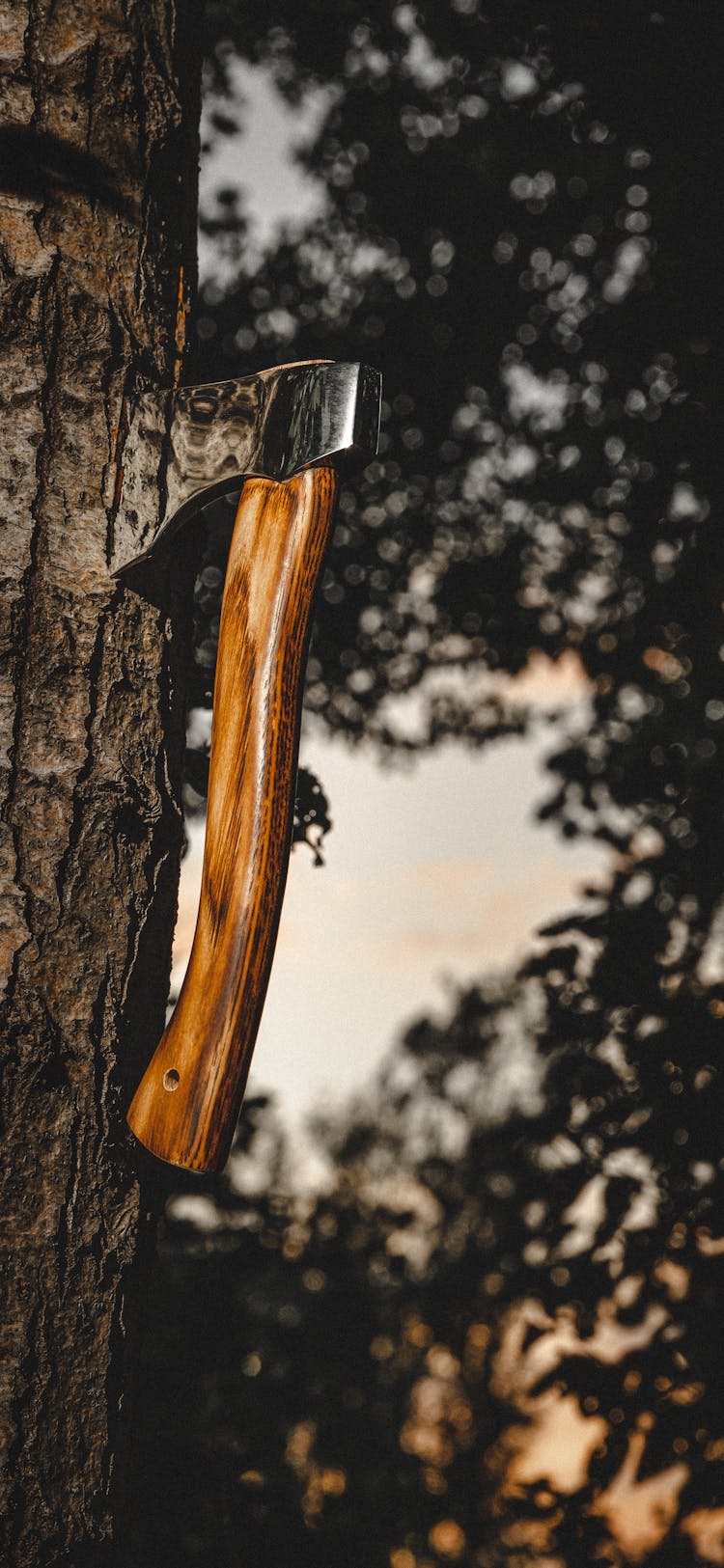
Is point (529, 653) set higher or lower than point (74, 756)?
higher

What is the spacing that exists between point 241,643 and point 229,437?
27cm

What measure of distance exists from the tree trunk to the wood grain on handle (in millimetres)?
85

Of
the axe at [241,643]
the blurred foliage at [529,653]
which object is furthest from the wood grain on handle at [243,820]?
the blurred foliage at [529,653]

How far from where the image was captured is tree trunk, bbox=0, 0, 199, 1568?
100 cm

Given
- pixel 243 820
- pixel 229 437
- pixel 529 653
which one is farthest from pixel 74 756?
pixel 529 653

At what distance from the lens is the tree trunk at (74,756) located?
100 cm

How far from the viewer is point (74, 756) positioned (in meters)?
1.09

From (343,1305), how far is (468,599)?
254cm

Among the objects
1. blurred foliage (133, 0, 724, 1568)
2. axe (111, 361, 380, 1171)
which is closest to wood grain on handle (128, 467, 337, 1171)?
axe (111, 361, 380, 1171)

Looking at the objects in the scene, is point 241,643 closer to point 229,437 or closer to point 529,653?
point 229,437

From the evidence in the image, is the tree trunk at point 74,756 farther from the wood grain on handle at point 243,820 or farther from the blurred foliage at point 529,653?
the blurred foliage at point 529,653

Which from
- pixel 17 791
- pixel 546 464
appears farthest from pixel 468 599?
pixel 17 791

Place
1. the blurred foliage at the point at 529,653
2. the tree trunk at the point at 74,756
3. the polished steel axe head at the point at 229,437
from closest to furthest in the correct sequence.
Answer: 1. the tree trunk at the point at 74,756
2. the polished steel axe head at the point at 229,437
3. the blurred foliage at the point at 529,653

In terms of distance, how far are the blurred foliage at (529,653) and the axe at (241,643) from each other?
122cm
